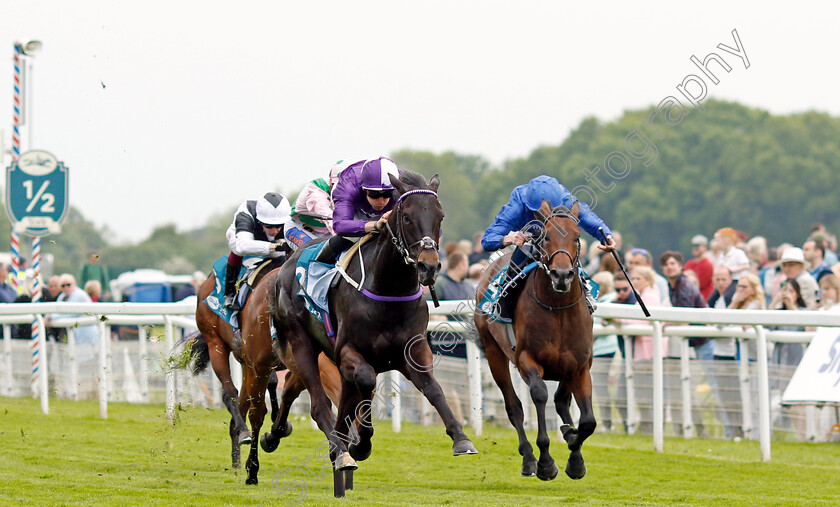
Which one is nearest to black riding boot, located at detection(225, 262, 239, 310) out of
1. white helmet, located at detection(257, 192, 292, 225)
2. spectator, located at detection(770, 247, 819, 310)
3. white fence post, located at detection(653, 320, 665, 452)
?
white helmet, located at detection(257, 192, 292, 225)

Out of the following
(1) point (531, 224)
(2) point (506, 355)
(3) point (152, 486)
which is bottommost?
(3) point (152, 486)

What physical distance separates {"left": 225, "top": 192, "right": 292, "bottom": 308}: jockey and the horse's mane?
2529mm

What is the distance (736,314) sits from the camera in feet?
27.3

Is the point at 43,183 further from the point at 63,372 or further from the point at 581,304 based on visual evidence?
the point at 581,304

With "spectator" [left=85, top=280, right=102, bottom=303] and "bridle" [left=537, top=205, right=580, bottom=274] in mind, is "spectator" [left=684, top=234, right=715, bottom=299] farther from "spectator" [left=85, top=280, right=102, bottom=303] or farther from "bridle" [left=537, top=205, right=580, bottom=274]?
"spectator" [left=85, top=280, right=102, bottom=303]

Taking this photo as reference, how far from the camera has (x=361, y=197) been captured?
21.8 feet

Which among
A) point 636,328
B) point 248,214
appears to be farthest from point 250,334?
point 636,328

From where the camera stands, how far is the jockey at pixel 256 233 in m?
8.41

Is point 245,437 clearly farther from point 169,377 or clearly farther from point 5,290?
point 5,290

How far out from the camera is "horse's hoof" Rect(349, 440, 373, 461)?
654 cm

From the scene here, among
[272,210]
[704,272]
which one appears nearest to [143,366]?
[272,210]

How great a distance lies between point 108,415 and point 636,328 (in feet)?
17.9

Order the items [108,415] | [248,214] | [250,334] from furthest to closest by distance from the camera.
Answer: [108,415]
[248,214]
[250,334]

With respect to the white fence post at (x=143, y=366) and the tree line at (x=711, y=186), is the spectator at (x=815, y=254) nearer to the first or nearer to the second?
the white fence post at (x=143, y=366)
